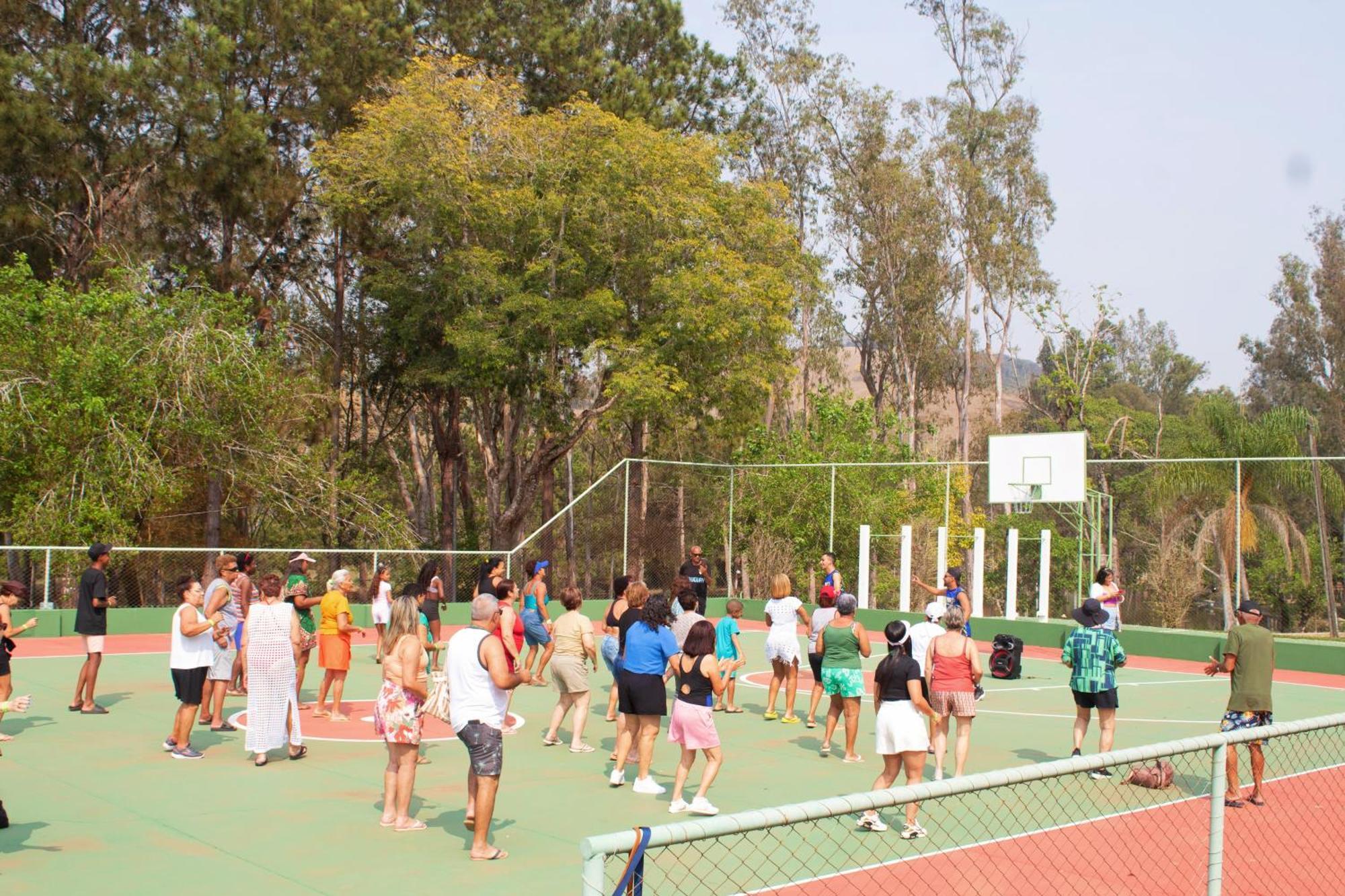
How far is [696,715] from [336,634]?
517 centimetres

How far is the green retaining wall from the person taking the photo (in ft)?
71.4

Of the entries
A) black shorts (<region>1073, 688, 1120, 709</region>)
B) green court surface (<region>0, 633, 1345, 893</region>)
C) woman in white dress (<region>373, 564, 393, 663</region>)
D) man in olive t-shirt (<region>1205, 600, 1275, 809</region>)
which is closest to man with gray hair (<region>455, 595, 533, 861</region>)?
green court surface (<region>0, 633, 1345, 893</region>)

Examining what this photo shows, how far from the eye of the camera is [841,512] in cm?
3250

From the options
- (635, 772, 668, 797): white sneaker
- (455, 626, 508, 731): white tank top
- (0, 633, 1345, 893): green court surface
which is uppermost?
(455, 626, 508, 731): white tank top

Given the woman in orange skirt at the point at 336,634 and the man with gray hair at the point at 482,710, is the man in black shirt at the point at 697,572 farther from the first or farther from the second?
the man with gray hair at the point at 482,710

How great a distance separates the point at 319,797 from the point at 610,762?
2724mm

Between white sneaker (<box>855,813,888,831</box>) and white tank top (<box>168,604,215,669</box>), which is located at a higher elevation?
white tank top (<box>168,604,215,669</box>)

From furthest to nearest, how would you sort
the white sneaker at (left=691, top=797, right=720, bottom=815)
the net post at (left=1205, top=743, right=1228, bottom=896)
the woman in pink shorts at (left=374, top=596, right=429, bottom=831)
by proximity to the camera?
the white sneaker at (left=691, top=797, right=720, bottom=815) < the woman in pink shorts at (left=374, top=596, right=429, bottom=831) < the net post at (left=1205, top=743, right=1228, bottom=896)

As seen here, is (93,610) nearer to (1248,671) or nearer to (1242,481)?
(1248,671)

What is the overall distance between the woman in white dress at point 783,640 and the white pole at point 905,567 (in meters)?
12.3

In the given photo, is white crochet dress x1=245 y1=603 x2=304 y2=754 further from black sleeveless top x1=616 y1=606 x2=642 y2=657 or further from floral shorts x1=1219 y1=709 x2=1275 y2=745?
floral shorts x1=1219 y1=709 x2=1275 y2=745

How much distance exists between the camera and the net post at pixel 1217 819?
5270 mm

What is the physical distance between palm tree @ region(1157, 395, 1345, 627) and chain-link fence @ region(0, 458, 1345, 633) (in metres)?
0.06

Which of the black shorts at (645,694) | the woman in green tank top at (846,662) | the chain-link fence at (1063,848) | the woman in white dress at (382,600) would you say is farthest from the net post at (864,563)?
the black shorts at (645,694)
